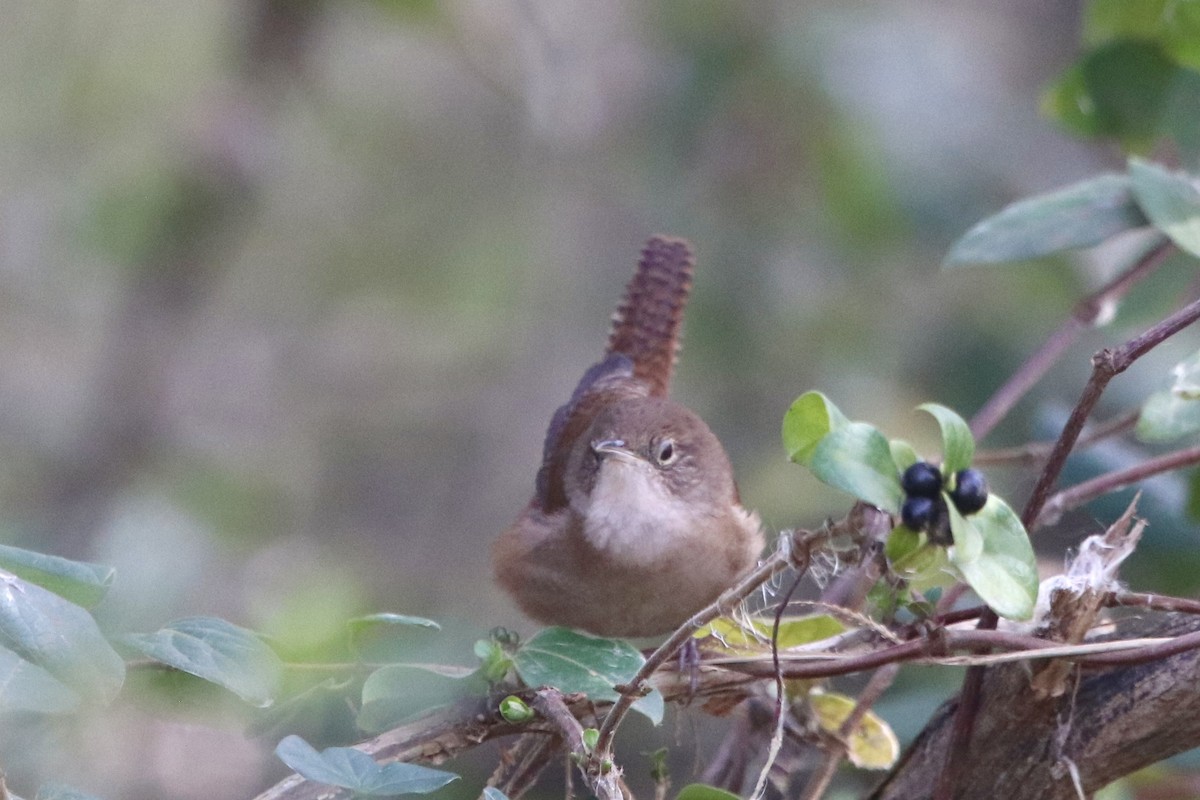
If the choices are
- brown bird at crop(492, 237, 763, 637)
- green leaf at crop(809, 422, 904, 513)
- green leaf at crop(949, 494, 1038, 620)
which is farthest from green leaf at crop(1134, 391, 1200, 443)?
brown bird at crop(492, 237, 763, 637)

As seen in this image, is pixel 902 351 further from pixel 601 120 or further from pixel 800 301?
pixel 601 120

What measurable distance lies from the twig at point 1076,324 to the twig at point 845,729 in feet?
1.67

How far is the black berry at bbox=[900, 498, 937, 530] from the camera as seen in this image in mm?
1240

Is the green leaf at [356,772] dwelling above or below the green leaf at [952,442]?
below

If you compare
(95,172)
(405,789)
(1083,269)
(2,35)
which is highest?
(2,35)

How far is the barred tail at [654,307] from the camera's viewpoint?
2631 millimetres

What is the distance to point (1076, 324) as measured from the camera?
2.34m

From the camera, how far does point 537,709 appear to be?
159cm

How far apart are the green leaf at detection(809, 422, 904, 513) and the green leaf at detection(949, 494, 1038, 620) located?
74 millimetres

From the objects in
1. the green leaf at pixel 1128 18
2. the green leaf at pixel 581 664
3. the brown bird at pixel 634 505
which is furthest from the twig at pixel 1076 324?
the green leaf at pixel 581 664

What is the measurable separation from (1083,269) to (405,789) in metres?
2.46

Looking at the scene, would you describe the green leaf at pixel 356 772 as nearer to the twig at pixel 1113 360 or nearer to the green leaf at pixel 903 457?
the green leaf at pixel 903 457

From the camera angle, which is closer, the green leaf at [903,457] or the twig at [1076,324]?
the green leaf at [903,457]

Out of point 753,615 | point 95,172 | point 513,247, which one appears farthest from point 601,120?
point 753,615
